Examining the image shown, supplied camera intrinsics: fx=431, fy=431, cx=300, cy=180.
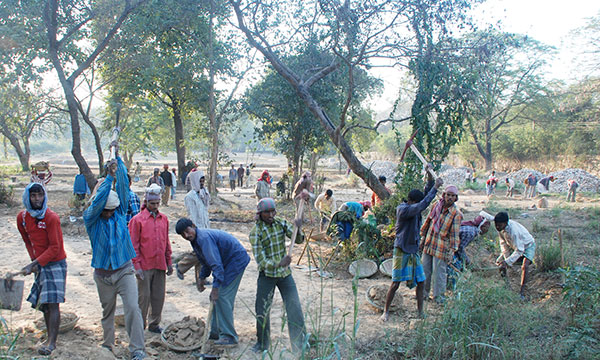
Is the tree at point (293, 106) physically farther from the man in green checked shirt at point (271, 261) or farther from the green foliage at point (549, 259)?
the man in green checked shirt at point (271, 261)

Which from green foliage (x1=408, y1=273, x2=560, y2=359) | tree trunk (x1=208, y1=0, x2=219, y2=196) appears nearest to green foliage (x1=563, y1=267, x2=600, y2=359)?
green foliage (x1=408, y1=273, x2=560, y2=359)

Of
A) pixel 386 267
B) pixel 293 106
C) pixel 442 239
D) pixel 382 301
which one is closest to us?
pixel 442 239

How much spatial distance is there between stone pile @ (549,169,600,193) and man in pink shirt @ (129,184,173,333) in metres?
26.0

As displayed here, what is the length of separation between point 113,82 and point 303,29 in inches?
328

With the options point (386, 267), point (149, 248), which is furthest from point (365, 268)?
point (149, 248)

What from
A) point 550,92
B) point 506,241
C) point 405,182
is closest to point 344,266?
point 405,182

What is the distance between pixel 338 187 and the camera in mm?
26203

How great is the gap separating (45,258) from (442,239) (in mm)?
4268

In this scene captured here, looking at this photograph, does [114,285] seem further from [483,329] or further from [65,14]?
[65,14]

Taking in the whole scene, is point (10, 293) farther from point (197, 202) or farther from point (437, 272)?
point (437, 272)

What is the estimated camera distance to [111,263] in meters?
3.76

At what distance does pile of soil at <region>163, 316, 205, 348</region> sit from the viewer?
167 inches

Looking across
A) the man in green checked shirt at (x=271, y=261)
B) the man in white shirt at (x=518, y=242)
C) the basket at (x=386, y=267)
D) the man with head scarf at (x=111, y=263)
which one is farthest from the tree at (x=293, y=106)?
the man with head scarf at (x=111, y=263)

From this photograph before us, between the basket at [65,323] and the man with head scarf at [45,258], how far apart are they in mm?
446
